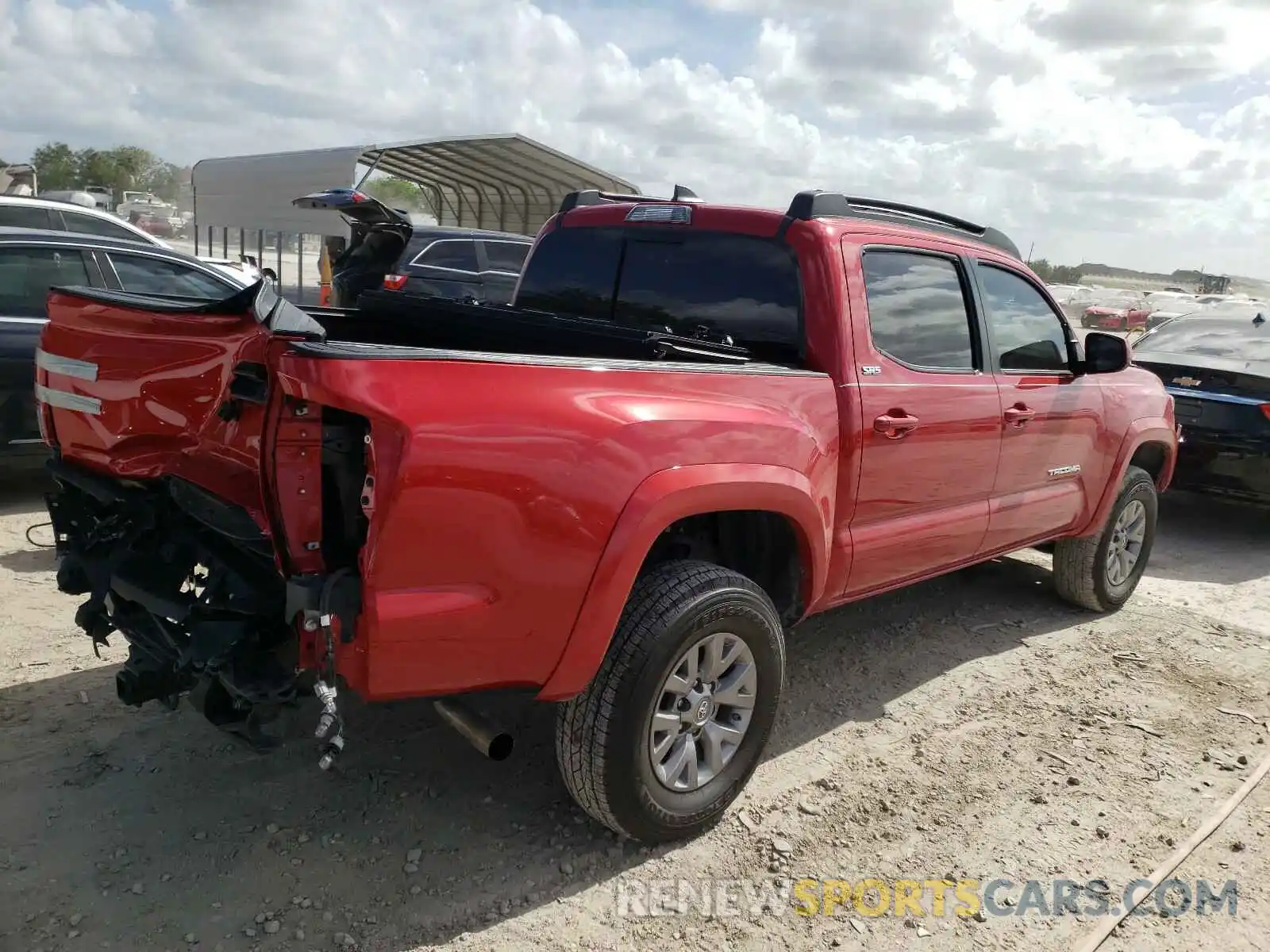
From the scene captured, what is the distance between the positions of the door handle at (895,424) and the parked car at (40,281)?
411cm

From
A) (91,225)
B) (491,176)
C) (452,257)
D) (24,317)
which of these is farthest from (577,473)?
(491,176)

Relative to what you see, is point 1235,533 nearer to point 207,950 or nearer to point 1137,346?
point 1137,346

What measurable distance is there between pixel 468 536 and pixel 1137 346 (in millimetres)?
7925

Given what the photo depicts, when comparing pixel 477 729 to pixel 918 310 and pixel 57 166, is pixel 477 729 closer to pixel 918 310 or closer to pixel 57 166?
pixel 918 310

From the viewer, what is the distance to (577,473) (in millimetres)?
2557

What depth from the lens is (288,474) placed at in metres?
2.40

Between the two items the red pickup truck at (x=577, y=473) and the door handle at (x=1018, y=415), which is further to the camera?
the door handle at (x=1018, y=415)

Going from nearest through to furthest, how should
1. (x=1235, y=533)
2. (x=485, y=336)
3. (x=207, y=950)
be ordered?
(x=207, y=950) < (x=485, y=336) < (x=1235, y=533)

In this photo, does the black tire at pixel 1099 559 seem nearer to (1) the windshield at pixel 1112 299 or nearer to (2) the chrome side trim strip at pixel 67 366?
(2) the chrome side trim strip at pixel 67 366

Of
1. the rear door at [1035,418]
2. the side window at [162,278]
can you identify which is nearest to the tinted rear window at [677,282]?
the rear door at [1035,418]

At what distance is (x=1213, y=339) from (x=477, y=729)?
306 inches

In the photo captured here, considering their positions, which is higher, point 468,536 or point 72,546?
point 468,536

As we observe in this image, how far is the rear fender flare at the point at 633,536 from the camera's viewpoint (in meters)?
2.67

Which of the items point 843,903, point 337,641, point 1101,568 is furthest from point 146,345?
point 1101,568
